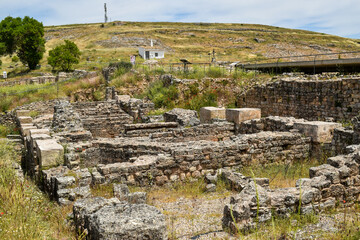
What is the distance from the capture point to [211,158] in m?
7.52

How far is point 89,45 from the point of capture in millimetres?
64750

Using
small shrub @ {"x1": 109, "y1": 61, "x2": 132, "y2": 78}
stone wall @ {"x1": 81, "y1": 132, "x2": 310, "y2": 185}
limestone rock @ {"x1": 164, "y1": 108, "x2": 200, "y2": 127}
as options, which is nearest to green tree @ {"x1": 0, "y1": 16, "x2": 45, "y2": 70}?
small shrub @ {"x1": 109, "y1": 61, "x2": 132, "y2": 78}

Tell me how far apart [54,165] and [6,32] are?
47467 mm

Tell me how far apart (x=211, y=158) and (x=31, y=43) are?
149ft

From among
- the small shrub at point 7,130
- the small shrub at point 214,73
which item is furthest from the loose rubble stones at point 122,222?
the small shrub at point 214,73

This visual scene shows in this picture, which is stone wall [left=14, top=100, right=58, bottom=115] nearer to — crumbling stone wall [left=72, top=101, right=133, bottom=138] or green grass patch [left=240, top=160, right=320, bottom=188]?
crumbling stone wall [left=72, top=101, right=133, bottom=138]

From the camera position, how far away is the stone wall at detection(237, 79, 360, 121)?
1169 cm

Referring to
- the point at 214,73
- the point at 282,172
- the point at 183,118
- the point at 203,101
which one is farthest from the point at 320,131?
the point at 214,73

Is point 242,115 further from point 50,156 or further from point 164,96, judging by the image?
point 164,96

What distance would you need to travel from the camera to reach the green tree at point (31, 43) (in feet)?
146

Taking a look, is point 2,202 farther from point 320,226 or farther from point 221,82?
point 221,82

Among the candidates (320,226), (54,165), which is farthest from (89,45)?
(320,226)

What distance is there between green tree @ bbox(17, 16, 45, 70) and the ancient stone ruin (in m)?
34.5

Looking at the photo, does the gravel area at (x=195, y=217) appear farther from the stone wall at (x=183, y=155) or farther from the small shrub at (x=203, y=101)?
the small shrub at (x=203, y=101)
